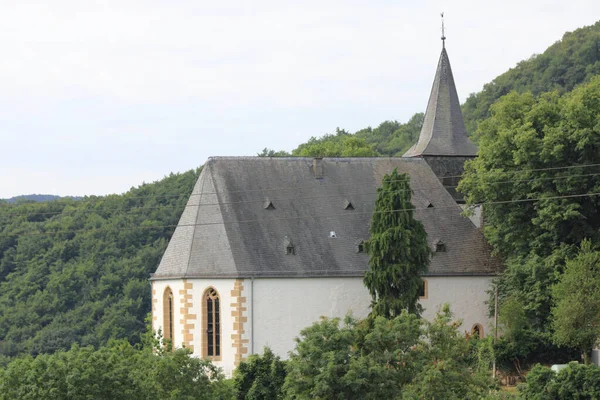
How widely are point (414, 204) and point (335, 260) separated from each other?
4.78 metres

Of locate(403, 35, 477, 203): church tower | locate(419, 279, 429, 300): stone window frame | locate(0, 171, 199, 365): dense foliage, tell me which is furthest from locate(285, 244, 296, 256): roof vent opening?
locate(0, 171, 199, 365): dense foliage

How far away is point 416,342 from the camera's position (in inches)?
1672

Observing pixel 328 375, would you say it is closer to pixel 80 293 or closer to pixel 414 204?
pixel 414 204

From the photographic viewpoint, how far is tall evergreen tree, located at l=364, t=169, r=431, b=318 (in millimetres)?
52375

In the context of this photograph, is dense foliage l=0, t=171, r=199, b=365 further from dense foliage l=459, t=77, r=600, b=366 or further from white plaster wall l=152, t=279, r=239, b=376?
dense foliage l=459, t=77, r=600, b=366

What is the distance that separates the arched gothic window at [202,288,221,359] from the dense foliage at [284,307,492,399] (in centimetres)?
1169

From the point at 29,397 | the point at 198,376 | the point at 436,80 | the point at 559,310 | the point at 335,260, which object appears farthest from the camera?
the point at 436,80

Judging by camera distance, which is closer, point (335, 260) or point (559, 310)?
point (559, 310)

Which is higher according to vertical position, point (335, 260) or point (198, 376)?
point (335, 260)

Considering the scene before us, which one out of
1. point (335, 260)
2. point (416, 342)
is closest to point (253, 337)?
point (335, 260)

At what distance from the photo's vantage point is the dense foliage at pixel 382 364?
40.6 metres

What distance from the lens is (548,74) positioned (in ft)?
350

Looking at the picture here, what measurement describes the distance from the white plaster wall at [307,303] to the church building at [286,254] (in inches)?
1.5

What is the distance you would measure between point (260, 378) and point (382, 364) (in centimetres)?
743
